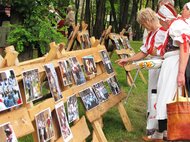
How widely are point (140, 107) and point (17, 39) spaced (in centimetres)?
268

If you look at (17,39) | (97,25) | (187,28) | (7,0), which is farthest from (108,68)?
(97,25)

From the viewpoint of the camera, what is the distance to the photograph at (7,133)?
3.08 m

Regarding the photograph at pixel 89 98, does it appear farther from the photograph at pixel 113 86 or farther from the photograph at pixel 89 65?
the photograph at pixel 113 86

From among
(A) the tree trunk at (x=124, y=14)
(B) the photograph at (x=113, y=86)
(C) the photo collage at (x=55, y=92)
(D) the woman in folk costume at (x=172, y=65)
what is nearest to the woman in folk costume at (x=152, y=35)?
(D) the woman in folk costume at (x=172, y=65)

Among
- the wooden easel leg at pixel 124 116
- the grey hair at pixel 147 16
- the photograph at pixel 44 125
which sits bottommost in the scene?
the wooden easel leg at pixel 124 116

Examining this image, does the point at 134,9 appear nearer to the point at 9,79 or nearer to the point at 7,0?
the point at 7,0

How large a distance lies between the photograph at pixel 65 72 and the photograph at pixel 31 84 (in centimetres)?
64

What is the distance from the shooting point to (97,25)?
20.1 m

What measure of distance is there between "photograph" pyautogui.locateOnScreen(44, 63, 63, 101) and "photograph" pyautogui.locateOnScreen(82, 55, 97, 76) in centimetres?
117

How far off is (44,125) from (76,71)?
3.95ft

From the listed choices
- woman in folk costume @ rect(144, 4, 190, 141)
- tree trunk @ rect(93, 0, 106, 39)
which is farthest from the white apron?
tree trunk @ rect(93, 0, 106, 39)

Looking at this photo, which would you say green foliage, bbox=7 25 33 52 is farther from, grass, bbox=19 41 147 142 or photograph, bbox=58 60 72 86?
photograph, bbox=58 60 72 86

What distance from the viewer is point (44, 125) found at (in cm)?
363

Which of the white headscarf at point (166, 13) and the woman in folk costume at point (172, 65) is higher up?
the white headscarf at point (166, 13)
